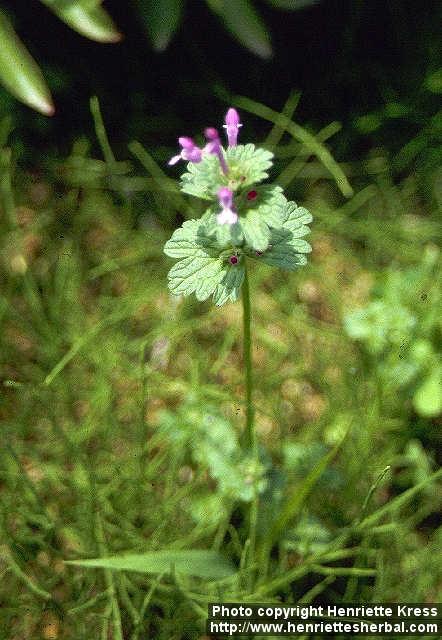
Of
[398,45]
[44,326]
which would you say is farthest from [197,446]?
[398,45]

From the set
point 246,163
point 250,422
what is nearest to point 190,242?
point 246,163

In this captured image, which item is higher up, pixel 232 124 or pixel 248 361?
pixel 232 124

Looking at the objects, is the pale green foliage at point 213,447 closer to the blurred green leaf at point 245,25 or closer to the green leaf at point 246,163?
the green leaf at point 246,163

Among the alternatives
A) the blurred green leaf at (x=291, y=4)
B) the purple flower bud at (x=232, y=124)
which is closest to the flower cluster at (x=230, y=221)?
the purple flower bud at (x=232, y=124)

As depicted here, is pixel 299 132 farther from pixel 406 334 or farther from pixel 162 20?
pixel 406 334

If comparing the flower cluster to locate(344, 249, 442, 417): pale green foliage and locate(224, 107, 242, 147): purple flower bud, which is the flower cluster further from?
locate(344, 249, 442, 417): pale green foliage
